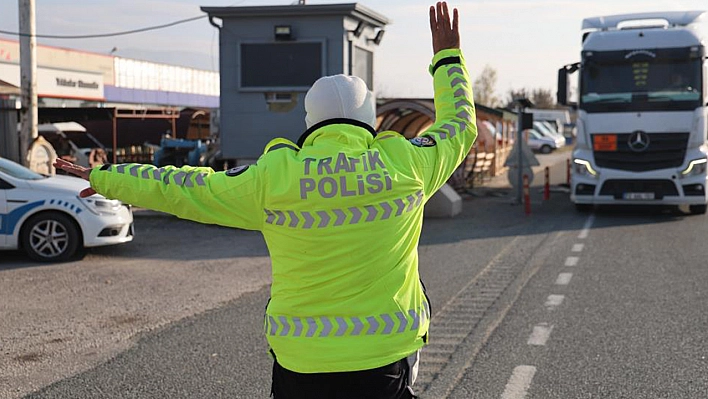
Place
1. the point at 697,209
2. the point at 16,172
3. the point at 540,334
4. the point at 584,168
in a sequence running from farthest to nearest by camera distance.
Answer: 1. the point at 584,168
2. the point at 697,209
3. the point at 16,172
4. the point at 540,334

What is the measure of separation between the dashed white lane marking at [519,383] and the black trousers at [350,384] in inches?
112

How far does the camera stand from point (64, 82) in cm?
5738

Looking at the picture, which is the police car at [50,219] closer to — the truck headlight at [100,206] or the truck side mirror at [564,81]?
the truck headlight at [100,206]

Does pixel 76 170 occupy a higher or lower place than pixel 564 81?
lower

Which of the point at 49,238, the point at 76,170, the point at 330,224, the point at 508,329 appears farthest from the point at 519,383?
the point at 49,238

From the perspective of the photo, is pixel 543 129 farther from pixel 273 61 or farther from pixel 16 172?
pixel 16 172

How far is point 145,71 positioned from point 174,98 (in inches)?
174

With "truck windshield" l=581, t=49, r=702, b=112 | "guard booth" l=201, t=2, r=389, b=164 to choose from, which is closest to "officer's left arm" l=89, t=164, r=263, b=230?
"guard booth" l=201, t=2, r=389, b=164

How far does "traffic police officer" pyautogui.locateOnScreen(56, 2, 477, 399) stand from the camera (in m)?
2.87

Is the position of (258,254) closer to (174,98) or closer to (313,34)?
(313,34)

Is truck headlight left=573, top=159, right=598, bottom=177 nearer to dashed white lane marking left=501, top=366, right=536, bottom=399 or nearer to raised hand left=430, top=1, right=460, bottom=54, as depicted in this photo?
dashed white lane marking left=501, top=366, right=536, bottom=399

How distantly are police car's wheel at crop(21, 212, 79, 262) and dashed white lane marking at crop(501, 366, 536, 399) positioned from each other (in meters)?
7.29

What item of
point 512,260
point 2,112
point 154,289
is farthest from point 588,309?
point 2,112

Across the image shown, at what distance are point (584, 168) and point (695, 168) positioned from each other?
83.5 inches
